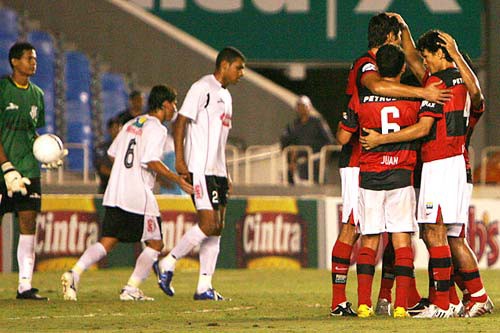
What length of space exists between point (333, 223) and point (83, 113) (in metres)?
6.66

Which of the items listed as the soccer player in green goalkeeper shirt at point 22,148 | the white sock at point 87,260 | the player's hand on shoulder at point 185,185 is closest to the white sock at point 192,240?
the player's hand on shoulder at point 185,185

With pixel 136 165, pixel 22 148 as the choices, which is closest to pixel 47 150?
pixel 22 148

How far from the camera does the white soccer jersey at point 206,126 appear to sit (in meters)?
12.5

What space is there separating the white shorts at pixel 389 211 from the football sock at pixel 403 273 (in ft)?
0.59

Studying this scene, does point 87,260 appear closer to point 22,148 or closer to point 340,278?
point 22,148

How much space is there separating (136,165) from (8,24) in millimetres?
11347

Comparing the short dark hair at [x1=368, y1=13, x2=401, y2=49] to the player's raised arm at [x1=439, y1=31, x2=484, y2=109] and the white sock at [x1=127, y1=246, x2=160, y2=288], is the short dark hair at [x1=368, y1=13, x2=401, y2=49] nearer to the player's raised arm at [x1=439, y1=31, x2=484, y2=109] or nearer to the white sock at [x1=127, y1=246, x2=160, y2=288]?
the player's raised arm at [x1=439, y1=31, x2=484, y2=109]

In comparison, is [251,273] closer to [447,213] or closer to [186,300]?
[186,300]

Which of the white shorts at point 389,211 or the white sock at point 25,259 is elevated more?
the white shorts at point 389,211

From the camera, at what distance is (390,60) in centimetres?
1003

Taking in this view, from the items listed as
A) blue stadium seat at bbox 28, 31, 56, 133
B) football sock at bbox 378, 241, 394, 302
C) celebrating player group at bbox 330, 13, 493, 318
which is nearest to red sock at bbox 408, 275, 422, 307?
football sock at bbox 378, 241, 394, 302

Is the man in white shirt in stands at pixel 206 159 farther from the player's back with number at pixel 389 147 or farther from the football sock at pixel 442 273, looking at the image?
the football sock at pixel 442 273

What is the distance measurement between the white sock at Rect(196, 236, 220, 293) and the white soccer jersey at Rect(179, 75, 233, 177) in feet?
2.15

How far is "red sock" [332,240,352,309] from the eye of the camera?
34.1 feet
